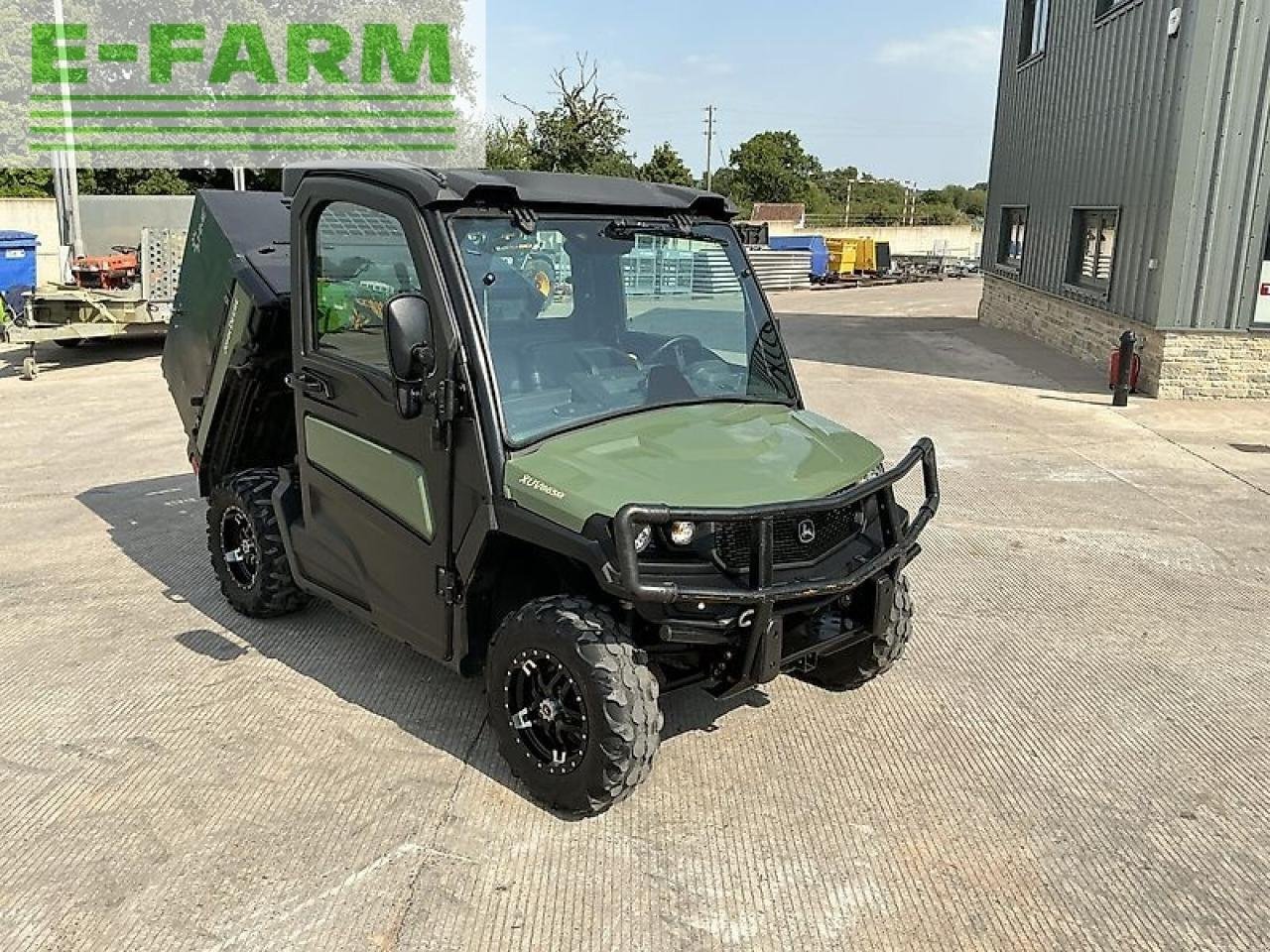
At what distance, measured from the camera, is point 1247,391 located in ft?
41.9

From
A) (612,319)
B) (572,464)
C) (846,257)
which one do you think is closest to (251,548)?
(612,319)

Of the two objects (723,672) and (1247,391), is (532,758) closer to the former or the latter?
(723,672)

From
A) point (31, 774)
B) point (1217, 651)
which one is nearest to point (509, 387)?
point (31, 774)

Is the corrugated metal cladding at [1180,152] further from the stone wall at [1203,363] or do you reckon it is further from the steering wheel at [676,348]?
the steering wheel at [676,348]

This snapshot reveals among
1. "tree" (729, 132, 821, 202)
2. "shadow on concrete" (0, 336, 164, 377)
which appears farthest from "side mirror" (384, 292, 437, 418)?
"tree" (729, 132, 821, 202)

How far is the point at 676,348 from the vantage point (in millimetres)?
4398

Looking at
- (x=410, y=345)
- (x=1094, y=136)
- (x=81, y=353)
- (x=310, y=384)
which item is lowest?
(x=81, y=353)

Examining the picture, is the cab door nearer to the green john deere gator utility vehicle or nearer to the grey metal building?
the green john deere gator utility vehicle

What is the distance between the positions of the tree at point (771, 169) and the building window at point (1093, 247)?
46728 mm

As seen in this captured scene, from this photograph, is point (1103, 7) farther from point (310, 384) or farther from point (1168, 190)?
point (310, 384)

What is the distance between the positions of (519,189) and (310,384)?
138 centimetres

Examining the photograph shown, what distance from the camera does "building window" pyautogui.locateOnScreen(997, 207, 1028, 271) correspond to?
2100cm

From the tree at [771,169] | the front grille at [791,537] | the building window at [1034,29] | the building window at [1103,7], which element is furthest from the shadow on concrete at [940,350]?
the tree at [771,169]

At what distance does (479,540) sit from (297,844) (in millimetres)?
1192
